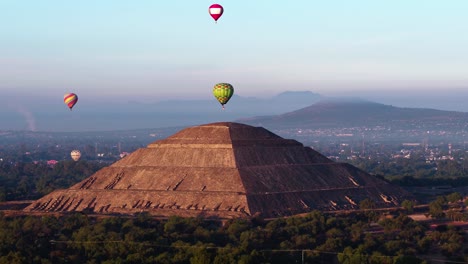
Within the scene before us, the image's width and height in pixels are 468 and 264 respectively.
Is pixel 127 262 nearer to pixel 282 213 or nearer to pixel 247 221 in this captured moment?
pixel 247 221

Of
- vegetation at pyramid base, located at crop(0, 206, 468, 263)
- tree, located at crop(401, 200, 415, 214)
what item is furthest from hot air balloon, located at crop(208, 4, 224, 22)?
tree, located at crop(401, 200, 415, 214)

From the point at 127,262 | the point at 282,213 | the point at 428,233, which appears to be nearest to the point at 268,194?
the point at 282,213

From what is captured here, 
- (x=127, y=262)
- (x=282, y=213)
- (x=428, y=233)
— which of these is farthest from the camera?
(x=282, y=213)

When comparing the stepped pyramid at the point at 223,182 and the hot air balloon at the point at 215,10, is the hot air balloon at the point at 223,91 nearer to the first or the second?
the stepped pyramid at the point at 223,182

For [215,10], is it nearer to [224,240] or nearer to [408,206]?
[408,206]

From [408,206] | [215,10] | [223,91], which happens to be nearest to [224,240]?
[408,206]

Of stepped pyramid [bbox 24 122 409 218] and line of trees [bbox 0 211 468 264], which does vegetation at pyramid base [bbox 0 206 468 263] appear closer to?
line of trees [bbox 0 211 468 264]
